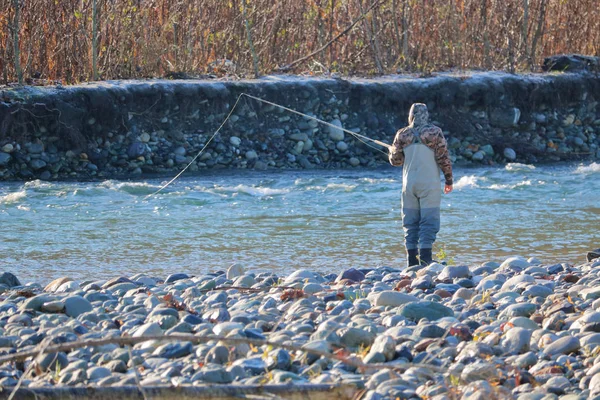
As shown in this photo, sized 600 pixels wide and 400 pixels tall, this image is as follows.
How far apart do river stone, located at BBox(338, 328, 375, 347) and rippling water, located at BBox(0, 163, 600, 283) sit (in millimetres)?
3360

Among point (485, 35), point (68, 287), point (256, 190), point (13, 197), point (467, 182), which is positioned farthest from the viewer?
point (485, 35)

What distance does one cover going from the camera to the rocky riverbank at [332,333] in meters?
3.56

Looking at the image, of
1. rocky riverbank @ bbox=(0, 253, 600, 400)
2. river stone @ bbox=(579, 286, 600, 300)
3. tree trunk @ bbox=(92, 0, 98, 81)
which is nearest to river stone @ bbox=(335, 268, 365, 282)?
rocky riverbank @ bbox=(0, 253, 600, 400)

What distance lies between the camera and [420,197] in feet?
22.4

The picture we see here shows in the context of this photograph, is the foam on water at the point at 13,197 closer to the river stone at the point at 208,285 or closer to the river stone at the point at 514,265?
the river stone at the point at 208,285

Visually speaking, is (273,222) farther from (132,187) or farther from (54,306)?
(54,306)

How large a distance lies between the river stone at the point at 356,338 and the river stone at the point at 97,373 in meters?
1.00

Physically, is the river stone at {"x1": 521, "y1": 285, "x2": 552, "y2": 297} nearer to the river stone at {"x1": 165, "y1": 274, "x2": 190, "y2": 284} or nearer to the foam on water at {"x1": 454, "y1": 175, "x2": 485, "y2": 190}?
the river stone at {"x1": 165, "y1": 274, "x2": 190, "y2": 284}

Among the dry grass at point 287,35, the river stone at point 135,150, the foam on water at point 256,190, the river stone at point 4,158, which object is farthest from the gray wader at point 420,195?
the dry grass at point 287,35

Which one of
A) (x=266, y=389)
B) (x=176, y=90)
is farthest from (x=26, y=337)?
(x=176, y=90)

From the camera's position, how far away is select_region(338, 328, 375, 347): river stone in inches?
161

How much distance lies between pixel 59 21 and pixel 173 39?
1.83 meters

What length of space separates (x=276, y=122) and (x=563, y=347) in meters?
9.80

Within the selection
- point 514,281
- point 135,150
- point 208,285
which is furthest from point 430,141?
point 135,150
